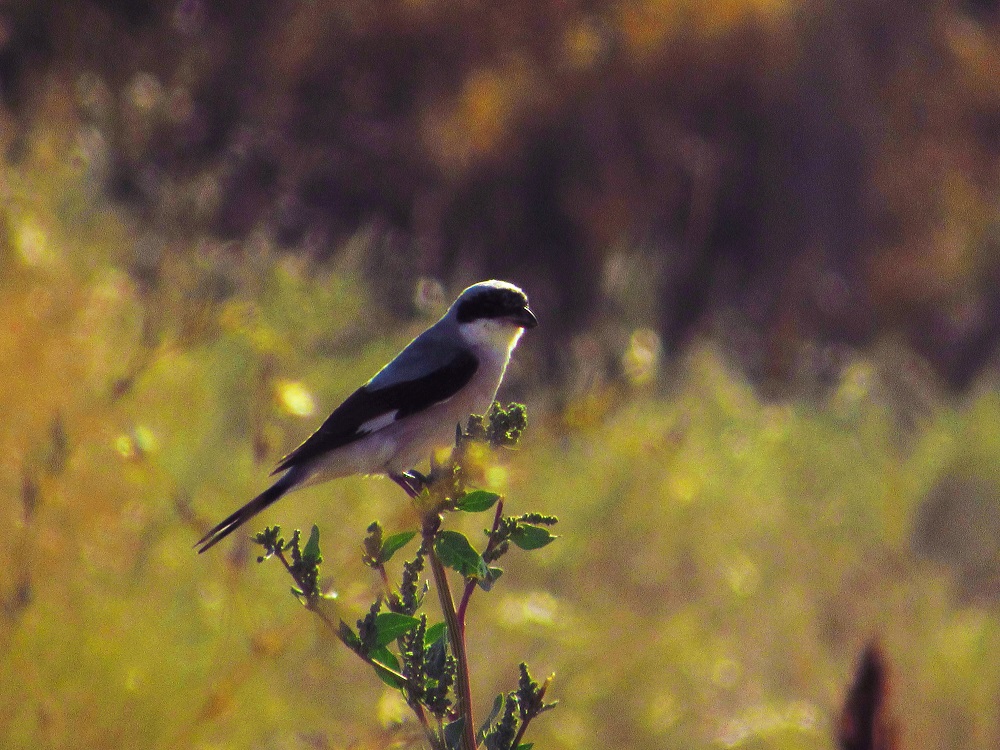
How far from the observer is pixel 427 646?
129 cm

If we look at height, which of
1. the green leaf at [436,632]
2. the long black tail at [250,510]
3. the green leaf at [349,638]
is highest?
the long black tail at [250,510]

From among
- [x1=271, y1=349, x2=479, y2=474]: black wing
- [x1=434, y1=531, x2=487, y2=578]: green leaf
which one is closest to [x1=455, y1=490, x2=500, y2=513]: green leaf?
[x1=434, y1=531, x2=487, y2=578]: green leaf

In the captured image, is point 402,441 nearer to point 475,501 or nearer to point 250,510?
point 250,510

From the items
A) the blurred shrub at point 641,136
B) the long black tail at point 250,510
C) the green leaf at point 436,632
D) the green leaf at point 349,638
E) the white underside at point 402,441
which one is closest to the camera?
the green leaf at point 349,638

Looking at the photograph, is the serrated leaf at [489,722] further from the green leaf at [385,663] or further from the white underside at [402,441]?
the white underside at [402,441]

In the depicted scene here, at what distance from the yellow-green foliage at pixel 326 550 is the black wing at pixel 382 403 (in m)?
0.09

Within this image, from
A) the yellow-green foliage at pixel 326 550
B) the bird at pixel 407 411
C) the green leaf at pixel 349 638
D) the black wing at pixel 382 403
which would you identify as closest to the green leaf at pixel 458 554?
the green leaf at pixel 349 638

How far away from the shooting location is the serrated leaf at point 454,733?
1.24 meters

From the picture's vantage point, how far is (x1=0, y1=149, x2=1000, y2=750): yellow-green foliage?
9.14 ft

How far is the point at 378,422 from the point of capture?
2750 millimetres

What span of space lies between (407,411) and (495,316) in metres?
0.40

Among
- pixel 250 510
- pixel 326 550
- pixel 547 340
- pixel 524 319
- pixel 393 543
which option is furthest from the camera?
pixel 547 340

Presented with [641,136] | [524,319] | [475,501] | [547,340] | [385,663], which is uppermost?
[641,136]

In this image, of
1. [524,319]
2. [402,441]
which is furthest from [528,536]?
[524,319]
